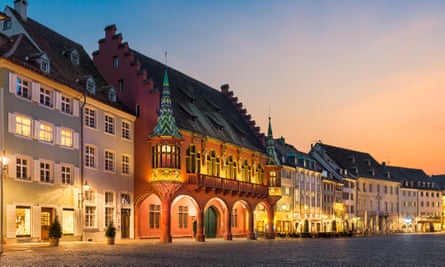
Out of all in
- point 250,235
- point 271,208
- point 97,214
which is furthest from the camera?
point 271,208

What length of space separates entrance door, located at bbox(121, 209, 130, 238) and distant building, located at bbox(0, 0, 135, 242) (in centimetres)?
8

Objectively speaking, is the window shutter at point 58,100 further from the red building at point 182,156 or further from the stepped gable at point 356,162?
the stepped gable at point 356,162

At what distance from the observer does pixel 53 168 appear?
42.6 m

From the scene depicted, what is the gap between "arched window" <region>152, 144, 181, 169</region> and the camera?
5191cm

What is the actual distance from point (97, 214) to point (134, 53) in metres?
18.4

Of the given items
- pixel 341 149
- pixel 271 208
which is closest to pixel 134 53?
pixel 271 208

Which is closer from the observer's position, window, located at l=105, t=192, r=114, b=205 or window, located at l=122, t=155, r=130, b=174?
window, located at l=105, t=192, r=114, b=205

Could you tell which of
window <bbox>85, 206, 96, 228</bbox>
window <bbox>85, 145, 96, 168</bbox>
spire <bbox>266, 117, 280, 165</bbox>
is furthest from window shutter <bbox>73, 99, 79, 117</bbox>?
spire <bbox>266, 117, 280, 165</bbox>

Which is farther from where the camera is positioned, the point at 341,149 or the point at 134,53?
the point at 341,149

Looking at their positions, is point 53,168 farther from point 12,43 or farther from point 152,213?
point 152,213

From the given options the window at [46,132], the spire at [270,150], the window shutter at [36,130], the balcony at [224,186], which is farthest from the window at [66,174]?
the spire at [270,150]

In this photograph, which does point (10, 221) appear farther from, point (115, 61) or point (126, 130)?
point (115, 61)

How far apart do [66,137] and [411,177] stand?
118 meters

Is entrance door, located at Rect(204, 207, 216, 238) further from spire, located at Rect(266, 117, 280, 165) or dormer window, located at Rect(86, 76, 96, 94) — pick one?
dormer window, located at Rect(86, 76, 96, 94)
